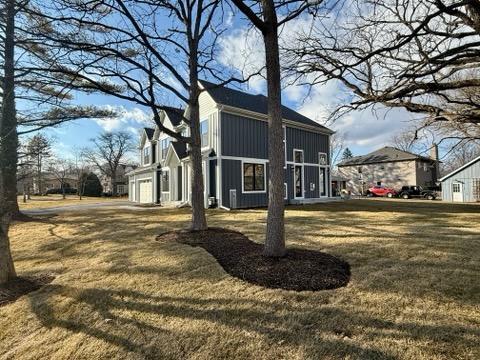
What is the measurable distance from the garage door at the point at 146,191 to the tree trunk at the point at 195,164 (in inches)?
663

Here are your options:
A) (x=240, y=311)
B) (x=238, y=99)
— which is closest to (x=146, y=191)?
(x=238, y=99)

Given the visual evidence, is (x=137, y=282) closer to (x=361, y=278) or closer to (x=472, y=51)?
(x=361, y=278)

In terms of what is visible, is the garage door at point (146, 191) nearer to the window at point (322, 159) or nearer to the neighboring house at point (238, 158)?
the neighboring house at point (238, 158)

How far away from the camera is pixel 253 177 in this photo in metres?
17.6

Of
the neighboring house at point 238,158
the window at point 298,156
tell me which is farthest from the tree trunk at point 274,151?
the window at point 298,156

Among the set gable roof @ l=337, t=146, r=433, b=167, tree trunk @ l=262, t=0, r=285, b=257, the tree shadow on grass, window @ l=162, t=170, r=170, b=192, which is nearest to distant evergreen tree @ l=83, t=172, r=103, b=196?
window @ l=162, t=170, r=170, b=192

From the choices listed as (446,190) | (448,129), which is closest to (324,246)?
(448,129)

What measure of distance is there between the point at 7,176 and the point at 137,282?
12.5 m

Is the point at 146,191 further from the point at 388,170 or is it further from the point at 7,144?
the point at 388,170

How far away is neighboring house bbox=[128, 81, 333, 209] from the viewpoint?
645 inches

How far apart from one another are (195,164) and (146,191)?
59.2 feet

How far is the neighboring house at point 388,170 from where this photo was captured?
130 ft

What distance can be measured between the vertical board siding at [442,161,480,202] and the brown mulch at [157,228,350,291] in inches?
1169

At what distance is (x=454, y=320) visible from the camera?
10.5ft
